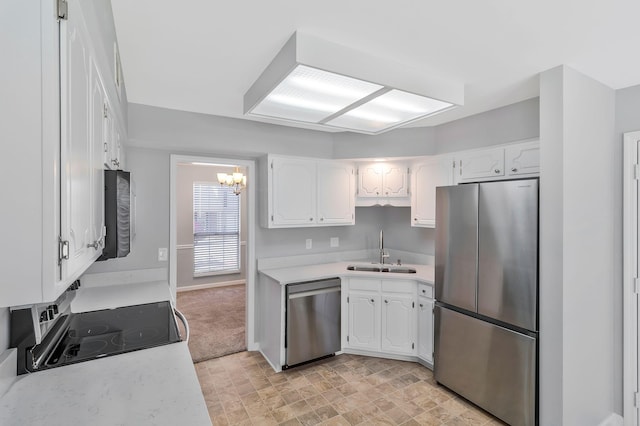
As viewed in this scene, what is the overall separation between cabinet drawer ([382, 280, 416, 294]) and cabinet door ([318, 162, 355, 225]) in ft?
2.94

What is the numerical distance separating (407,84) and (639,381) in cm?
274

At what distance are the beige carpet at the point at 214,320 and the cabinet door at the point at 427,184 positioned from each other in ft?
8.18

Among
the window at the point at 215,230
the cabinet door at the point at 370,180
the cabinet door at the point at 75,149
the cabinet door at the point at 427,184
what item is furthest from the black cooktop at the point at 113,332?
the window at the point at 215,230

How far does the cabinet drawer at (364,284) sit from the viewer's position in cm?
332

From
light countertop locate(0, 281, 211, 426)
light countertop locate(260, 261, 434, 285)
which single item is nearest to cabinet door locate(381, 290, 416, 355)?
light countertop locate(260, 261, 434, 285)

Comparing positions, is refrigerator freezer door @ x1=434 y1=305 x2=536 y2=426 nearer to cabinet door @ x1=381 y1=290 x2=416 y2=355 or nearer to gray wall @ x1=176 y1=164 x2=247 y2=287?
cabinet door @ x1=381 y1=290 x2=416 y2=355

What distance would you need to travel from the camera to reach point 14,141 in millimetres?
719

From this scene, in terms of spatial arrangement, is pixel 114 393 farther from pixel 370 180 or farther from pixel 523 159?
pixel 370 180

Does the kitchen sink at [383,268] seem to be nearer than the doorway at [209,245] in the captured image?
Yes

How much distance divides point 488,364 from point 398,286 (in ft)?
3.43

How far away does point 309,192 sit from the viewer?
3602mm

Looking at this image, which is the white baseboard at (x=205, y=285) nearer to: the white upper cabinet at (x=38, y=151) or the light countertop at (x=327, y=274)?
the light countertop at (x=327, y=274)

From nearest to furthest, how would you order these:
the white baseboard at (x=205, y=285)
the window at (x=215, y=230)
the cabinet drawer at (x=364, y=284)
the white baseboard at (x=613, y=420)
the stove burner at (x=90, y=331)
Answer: the stove burner at (x=90, y=331)
the white baseboard at (x=613, y=420)
the cabinet drawer at (x=364, y=284)
the white baseboard at (x=205, y=285)
the window at (x=215, y=230)

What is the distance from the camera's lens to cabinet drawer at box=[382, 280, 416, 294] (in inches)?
126
